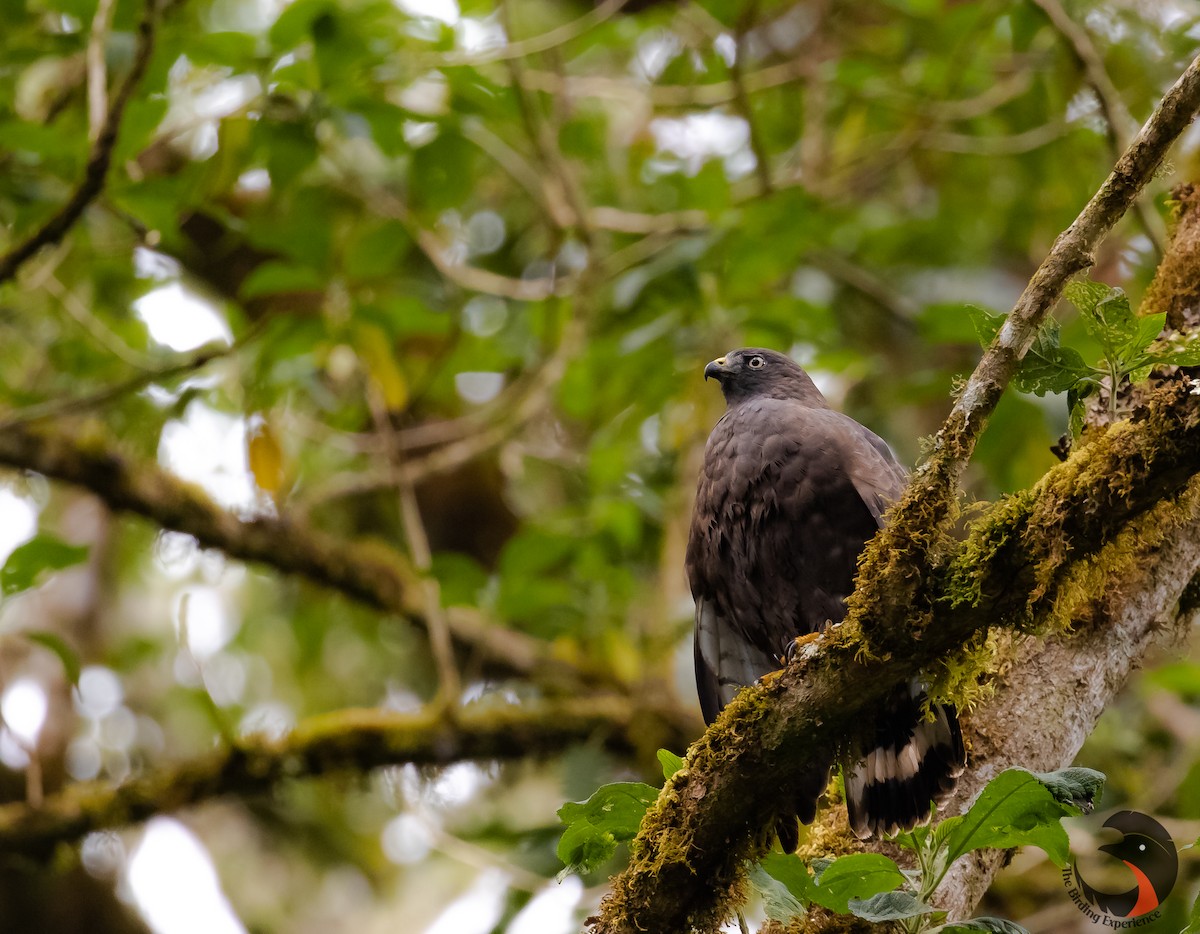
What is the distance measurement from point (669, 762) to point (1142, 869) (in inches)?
51.4

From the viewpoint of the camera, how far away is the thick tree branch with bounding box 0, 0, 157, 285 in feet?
11.0

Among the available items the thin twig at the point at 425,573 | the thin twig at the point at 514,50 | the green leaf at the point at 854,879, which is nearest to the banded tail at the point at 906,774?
the green leaf at the point at 854,879

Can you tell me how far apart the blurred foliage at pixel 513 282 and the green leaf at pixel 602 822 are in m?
2.31

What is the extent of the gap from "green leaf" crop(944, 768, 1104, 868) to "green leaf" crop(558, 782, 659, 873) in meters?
0.65

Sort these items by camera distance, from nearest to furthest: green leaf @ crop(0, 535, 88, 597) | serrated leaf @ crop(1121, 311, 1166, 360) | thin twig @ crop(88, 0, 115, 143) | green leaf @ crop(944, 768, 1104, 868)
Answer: green leaf @ crop(944, 768, 1104, 868) < serrated leaf @ crop(1121, 311, 1166, 360) < thin twig @ crop(88, 0, 115, 143) < green leaf @ crop(0, 535, 88, 597)

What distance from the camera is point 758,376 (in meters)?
4.47

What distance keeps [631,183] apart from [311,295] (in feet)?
6.35

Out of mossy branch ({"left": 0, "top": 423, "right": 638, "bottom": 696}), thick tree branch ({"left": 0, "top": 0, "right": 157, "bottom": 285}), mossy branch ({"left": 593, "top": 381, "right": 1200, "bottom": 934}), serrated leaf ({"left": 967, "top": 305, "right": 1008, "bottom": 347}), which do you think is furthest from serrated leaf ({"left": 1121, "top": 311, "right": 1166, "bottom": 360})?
mossy branch ({"left": 0, "top": 423, "right": 638, "bottom": 696})

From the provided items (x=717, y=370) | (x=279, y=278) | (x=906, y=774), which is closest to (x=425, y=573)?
(x=279, y=278)

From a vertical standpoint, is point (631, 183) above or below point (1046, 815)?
below

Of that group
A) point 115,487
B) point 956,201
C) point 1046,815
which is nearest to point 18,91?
point 115,487

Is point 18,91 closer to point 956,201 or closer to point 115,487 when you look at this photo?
point 115,487

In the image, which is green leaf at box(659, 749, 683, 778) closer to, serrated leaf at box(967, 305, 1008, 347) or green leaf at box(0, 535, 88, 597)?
serrated leaf at box(967, 305, 1008, 347)

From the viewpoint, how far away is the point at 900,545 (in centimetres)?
224
